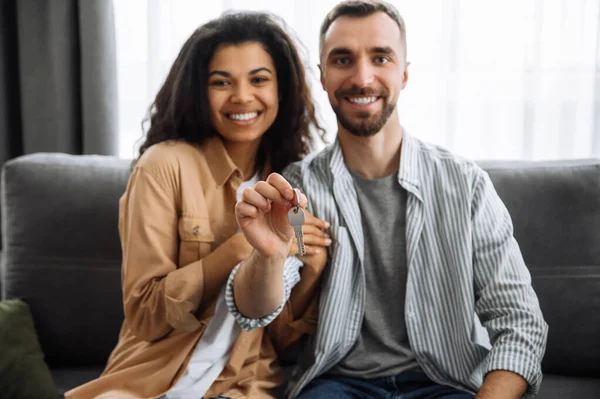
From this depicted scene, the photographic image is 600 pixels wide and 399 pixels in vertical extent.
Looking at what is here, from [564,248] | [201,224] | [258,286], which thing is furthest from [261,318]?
[564,248]

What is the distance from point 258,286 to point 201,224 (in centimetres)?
24

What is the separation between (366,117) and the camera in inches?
63.3

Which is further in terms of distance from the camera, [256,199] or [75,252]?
[75,252]

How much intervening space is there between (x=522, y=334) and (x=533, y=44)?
1140 mm

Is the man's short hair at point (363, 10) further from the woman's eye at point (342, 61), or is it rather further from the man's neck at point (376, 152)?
the man's neck at point (376, 152)

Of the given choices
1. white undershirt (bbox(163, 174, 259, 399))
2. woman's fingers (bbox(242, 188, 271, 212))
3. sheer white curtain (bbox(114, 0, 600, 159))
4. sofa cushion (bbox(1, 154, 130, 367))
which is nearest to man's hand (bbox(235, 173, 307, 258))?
woman's fingers (bbox(242, 188, 271, 212))

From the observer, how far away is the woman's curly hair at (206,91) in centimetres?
168

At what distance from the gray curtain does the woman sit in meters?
Result: 0.68

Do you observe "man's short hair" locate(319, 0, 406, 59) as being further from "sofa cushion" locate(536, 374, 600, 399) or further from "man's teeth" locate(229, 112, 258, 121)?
"sofa cushion" locate(536, 374, 600, 399)

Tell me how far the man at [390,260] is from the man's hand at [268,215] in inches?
3.8

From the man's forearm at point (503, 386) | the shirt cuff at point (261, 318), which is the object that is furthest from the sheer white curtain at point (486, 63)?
the man's forearm at point (503, 386)

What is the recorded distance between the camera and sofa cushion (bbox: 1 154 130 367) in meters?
1.96

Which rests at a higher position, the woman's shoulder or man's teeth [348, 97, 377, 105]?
man's teeth [348, 97, 377, 105]

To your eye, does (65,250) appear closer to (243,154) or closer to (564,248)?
(243,154)
